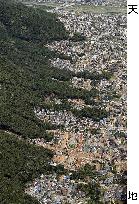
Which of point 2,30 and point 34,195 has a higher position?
point 2,30

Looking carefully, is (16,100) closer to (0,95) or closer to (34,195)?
(0,95)

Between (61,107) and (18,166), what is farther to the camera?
(61,107)

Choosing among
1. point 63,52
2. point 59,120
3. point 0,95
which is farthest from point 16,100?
point 63,52

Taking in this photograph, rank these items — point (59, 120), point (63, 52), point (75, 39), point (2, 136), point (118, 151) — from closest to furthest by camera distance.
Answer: point (2, 136) → point (118, 151) → point (59, 120) → point (63, 52) → point (75, 39)

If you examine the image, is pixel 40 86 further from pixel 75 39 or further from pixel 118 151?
pixel 75 39

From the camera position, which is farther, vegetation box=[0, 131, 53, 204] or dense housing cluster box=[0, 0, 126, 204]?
dense housing cluster box=[0, 0, 126, 204]

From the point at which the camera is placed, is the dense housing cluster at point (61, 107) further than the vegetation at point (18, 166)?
Yes

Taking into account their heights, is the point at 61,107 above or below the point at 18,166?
below

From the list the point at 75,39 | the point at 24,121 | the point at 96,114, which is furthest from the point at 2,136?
the point at 75,39

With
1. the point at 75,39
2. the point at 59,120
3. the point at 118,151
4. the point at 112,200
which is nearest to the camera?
the point at 112,200

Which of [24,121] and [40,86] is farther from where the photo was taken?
[40,86]
